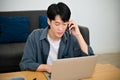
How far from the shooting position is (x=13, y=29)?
2.69 metres

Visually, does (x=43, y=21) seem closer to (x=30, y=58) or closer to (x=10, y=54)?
(x=10, y=54)

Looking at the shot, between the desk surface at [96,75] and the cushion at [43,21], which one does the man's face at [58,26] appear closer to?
the desk surface at [96,75]

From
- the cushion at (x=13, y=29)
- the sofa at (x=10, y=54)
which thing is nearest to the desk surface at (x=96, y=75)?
the sofa at (x=10, y=54)

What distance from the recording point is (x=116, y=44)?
132 inches

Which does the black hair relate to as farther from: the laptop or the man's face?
the laptop

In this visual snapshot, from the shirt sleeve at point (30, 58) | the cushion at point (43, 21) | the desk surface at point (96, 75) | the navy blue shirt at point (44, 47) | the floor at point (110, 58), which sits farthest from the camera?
the floor at point (110, 58)

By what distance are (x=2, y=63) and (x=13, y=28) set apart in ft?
1.74

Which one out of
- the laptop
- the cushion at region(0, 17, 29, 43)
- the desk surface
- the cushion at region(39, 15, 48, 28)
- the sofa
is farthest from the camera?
the cushion at region(39, 15, 48, 28)

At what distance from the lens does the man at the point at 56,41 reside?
54.4 inches

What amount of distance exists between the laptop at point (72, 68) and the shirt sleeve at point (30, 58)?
7.9 inches

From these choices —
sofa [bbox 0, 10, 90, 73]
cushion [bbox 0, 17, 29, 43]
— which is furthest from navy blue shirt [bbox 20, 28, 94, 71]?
cushion [bbox 0, 17, 29, 43]

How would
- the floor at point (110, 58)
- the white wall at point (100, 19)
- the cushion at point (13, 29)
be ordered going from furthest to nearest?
1. the white wall at point (100, 19)
2. the floor at point (110, 58)
3. the cushion at point (13, 29)

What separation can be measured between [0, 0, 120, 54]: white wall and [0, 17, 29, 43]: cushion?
54 cm

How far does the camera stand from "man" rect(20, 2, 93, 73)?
138cm
